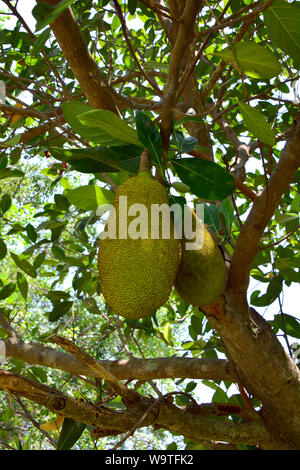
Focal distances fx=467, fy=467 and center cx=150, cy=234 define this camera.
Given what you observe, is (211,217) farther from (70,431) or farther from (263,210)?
(70,431)

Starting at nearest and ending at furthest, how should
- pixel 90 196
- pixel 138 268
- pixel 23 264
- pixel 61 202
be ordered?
pixel 138 268, pixel 90 196, pixel 23 264, pixel 61 202

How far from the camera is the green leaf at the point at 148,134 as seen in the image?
849 millimetres

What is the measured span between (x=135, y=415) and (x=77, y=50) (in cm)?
83

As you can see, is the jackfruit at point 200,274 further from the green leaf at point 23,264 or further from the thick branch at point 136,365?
the green leaf at point 23,264

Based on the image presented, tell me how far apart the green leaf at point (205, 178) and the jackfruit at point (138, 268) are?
103 millimetres

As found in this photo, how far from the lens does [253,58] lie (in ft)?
3.06

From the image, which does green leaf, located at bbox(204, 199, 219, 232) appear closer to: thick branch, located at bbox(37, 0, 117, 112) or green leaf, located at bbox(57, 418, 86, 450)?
thick branch, located at bbox(37, 0, 117, 112)

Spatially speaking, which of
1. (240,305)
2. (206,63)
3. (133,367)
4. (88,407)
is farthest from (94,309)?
(206,63)

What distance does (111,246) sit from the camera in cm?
85

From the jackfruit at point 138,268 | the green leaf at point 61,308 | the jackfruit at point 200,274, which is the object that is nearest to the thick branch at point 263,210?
the jackfruit at point 200,274

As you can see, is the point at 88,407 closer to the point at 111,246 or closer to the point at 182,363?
the point at 111,246

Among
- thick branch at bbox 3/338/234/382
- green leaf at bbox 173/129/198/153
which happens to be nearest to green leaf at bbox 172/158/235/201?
green leaf at bbox 173/129/198/153

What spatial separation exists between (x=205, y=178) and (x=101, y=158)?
21 centimetres

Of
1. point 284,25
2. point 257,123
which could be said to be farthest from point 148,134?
point 284,25
